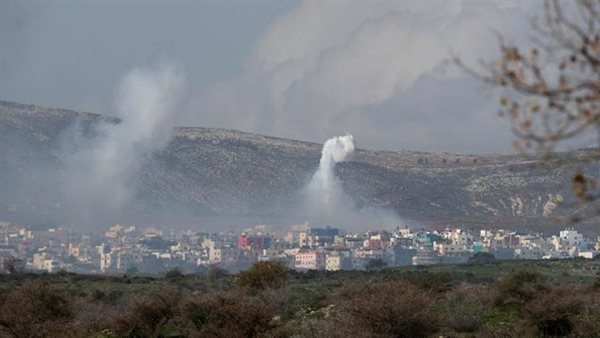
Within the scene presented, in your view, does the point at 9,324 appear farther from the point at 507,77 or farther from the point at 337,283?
the point at 337,283

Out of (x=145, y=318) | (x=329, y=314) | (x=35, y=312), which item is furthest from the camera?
(x=329, y=314)

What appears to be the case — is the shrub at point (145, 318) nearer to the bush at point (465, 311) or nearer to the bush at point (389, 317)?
the bush at point (389, 317)

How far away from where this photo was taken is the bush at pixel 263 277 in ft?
188

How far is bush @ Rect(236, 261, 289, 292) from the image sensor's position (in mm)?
57434

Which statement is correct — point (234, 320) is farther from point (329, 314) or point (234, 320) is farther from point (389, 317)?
point (329, 314)

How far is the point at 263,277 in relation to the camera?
191 ft

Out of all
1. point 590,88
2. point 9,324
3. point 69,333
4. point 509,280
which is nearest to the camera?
point 590,88

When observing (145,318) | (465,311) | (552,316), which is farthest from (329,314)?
(552,316)

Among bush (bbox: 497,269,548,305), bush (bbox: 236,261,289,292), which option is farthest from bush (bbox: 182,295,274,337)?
bush (bbox: 236,261,289,292)

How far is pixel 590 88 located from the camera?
6930 mm

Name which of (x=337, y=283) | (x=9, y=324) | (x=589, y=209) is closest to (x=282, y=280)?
(x=337, y=283)

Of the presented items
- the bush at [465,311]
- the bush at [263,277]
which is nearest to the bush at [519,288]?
the bush at [465,311]

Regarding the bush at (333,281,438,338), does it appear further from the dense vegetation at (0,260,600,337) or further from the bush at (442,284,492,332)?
the bush at (442,284,492,332)

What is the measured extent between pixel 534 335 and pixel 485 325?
311 cm
